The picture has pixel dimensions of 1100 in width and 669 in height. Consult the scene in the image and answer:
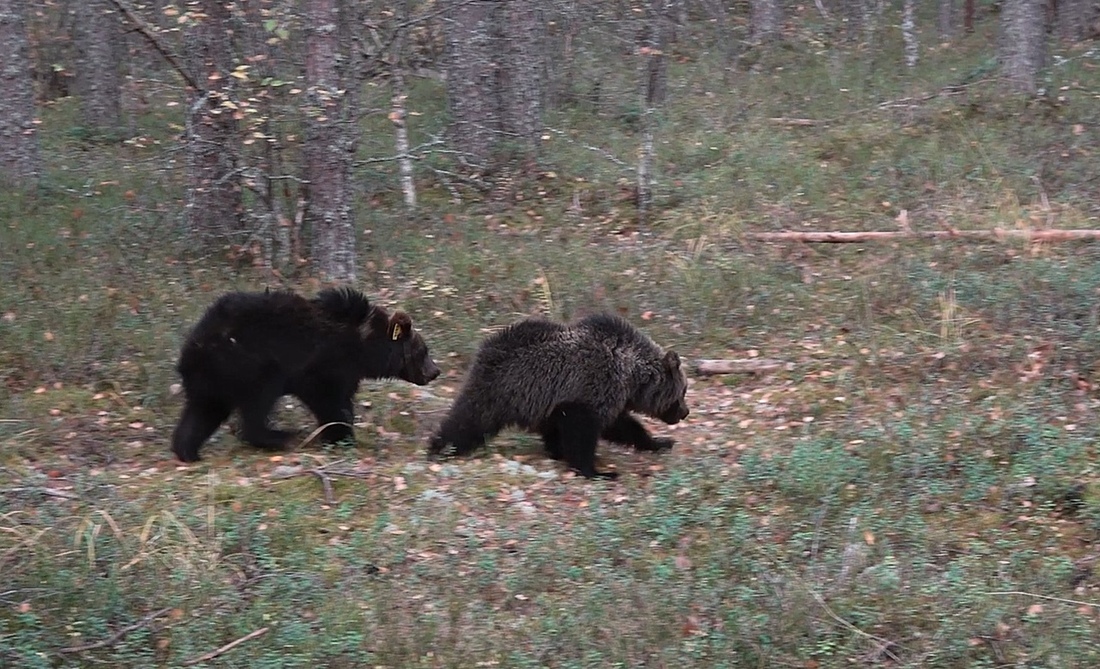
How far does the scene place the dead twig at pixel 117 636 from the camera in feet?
21.6

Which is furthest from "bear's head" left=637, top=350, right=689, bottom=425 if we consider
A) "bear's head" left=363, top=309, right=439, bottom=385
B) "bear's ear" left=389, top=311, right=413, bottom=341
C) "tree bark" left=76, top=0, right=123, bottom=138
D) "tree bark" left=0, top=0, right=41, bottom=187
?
"tree bark" left=76, top=0, right=123, bottom=138

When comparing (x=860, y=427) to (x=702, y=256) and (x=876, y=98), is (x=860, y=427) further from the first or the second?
(x=876, y=98)

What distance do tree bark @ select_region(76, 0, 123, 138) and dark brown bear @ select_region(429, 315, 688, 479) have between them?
464 inches

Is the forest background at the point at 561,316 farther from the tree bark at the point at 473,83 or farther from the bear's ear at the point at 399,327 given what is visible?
the bear's ear at the point at 399,327

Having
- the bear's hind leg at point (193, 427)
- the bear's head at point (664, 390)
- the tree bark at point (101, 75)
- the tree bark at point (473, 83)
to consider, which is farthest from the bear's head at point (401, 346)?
the tree bark at point (101, 75)

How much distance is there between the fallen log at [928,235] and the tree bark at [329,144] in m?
4.90

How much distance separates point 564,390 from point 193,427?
291 cm

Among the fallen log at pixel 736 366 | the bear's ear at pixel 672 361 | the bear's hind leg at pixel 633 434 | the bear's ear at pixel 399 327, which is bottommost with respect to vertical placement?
the bear's hind leg at pixel 633 434

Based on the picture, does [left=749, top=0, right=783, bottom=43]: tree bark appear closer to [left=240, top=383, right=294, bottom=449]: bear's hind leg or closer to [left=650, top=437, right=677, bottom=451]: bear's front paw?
[left=650, top=437, right=677, bottom=451]: bear's front paw

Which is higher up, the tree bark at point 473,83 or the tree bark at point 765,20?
the tree bark at point 765,20

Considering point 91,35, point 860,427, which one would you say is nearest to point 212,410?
point 860,427

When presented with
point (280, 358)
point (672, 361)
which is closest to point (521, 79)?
point (672, 361)

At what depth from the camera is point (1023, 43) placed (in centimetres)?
1830

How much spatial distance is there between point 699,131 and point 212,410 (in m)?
11.0
